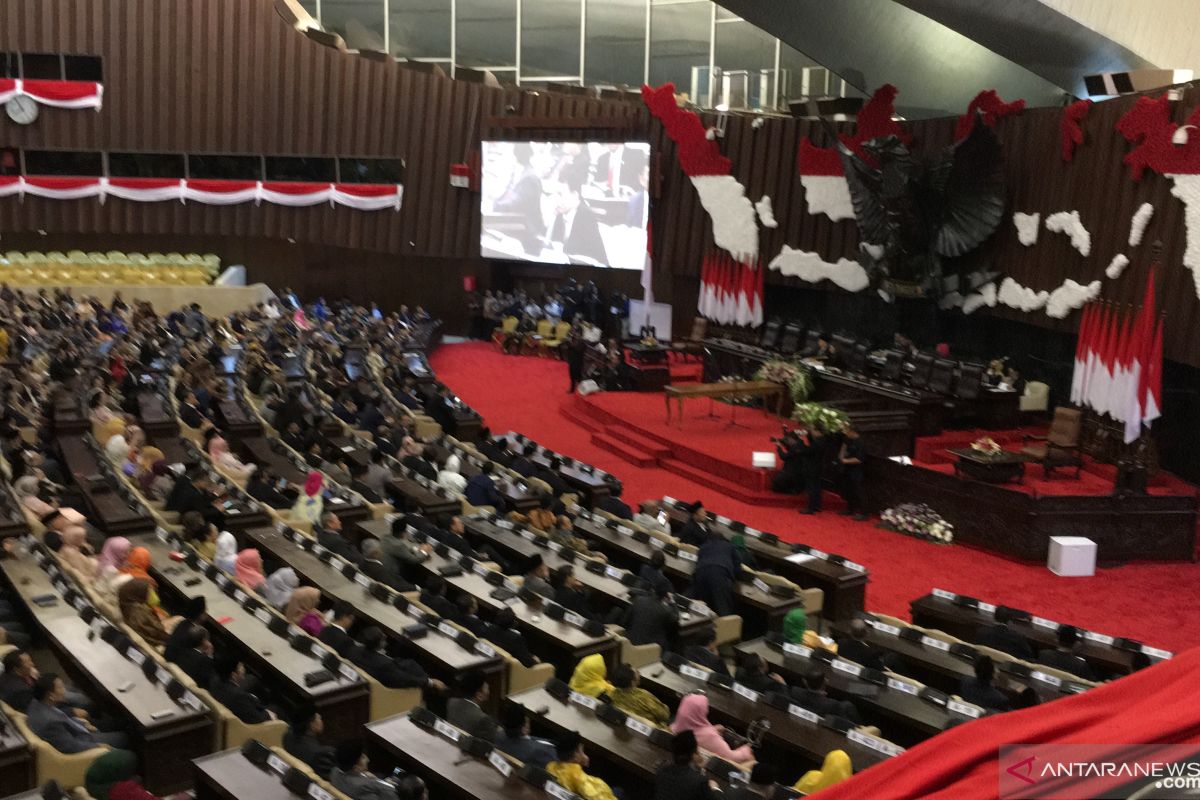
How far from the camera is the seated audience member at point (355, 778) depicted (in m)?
5.65

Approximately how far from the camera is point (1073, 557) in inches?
432

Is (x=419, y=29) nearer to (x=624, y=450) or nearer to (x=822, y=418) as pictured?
(x=624, y=450)

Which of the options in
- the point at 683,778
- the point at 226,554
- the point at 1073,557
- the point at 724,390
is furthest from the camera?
the point at 724,390

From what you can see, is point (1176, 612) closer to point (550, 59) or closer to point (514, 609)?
point (514, 609)

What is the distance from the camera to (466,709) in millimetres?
6582

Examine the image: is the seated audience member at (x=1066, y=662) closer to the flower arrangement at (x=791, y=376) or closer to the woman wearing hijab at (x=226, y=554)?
the woman wearing hijab at (x=226, y=554)

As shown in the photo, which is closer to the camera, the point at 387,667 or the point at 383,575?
the point at 387,667

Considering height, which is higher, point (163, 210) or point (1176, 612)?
point (163, 210)

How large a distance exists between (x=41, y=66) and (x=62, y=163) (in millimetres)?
1965

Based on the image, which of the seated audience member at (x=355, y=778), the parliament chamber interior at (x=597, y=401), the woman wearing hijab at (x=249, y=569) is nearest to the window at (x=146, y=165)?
the parliament chamber interior at (x=597, y=401)

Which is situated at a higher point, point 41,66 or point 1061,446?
point 41,66

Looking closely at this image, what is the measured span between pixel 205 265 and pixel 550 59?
8863 mm

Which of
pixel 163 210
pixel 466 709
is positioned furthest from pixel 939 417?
pixel 163 210

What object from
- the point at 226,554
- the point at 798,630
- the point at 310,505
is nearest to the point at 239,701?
the point at 226,554
